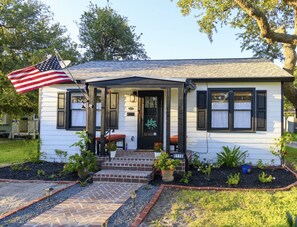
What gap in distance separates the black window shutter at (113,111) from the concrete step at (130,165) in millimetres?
2525

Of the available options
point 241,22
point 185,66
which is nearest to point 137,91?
point 185,66

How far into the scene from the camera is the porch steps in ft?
24.1

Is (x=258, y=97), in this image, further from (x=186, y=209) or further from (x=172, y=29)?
(x=172, y=29)

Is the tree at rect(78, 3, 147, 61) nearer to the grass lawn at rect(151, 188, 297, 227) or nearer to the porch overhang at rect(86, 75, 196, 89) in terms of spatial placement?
the porch overhang at rect(86, 75, 196, 89)

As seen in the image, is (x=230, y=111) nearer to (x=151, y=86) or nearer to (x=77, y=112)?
(x=151, y=86)

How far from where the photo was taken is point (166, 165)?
7.33 meters

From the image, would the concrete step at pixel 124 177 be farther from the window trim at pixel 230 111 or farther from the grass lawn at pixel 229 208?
the window trim at pixel 230 111

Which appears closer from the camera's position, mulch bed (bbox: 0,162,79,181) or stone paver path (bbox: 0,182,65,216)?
stone paver path (bbox: 0,182,65,216)

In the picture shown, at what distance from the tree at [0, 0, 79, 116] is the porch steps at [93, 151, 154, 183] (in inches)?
411

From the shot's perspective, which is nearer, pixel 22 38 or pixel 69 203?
pixel 69 203

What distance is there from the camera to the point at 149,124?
10.4m

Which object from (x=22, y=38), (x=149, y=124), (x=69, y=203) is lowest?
(x=69, y=203)

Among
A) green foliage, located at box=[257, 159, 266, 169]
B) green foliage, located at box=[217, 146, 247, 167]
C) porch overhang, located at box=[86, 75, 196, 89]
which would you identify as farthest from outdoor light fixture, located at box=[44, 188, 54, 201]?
green foliage, located at box=[257, 159, 266, 169]

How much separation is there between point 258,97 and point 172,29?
1135cm
